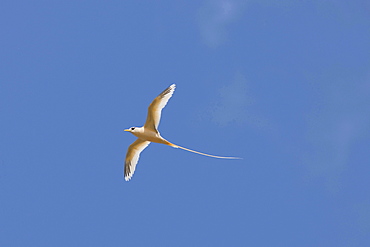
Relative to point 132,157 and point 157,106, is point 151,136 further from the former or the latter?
point 132,157

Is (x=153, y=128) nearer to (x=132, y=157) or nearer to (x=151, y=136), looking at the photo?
(x=151, y=136)

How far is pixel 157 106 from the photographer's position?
661 inches

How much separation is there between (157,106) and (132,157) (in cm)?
342

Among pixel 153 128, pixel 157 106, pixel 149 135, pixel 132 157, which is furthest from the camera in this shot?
pixel 132 157

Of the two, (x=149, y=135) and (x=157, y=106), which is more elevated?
(x=157, y=106)

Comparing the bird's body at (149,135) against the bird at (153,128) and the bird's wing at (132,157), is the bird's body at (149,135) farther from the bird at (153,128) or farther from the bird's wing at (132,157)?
the bird's wing at (132,157)

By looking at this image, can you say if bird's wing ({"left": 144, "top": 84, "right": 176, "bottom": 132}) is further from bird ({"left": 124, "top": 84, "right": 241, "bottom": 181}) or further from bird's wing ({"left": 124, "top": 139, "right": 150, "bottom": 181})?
bird's wing ({"left": 124, "top": 139, "right": 150, "bottom": 181})

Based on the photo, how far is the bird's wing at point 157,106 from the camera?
16.7 m

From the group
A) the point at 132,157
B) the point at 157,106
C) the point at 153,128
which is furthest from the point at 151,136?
the point at 132,157

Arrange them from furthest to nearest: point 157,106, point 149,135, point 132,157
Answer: point 132,157 < point 149,135 < point 157,106

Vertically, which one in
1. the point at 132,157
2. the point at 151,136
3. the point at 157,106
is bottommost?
the point at 151,136

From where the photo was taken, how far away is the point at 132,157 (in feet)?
63.4

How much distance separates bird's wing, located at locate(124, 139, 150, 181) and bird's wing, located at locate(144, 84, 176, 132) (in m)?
2.19

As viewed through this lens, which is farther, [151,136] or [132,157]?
[132,157]
